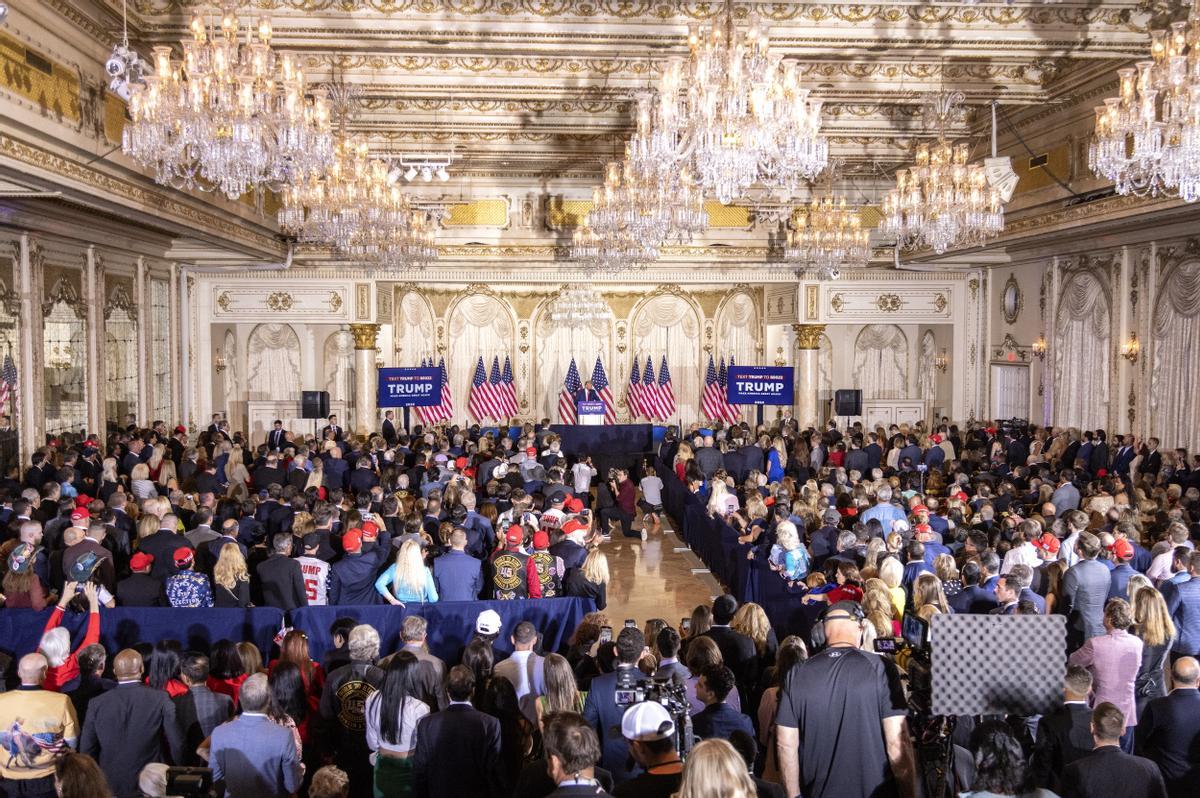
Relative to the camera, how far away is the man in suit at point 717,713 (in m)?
5.26

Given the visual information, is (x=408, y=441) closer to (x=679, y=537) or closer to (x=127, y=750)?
(x=679, y=537)

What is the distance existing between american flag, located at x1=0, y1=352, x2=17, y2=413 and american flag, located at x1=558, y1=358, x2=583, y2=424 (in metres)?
13.3

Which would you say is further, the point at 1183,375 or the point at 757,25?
the point at 1183,375

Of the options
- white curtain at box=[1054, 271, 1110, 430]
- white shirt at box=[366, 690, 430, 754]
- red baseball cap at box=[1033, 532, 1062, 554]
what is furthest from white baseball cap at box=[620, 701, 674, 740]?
white curtain at box=[1054, 271, 1110, 430]

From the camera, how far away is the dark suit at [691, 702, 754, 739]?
5254mm

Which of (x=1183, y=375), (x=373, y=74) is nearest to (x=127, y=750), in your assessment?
(x=373, y=74)

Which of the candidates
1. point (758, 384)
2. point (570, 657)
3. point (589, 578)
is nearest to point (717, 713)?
point (570, 657)

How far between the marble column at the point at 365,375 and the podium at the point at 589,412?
15.6ft

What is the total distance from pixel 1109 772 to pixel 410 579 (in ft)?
17.7

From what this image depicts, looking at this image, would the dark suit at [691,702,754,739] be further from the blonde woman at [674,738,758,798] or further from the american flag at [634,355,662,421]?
the american flag at [634,355,662,421]

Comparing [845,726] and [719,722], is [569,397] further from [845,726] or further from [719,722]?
[845,726]

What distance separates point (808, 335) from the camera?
24.8 m

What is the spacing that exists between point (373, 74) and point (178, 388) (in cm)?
1031

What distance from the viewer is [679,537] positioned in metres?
16.5
